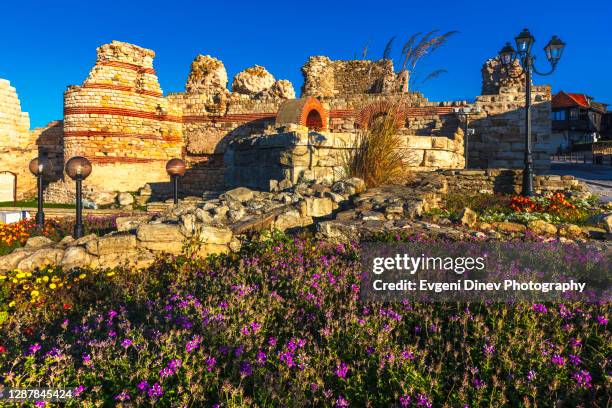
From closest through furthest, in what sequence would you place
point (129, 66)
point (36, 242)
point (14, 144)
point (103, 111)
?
point (36, 242) < point (103, 111) < point (129, 66) < point (14, 144)

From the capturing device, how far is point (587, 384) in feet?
6.72

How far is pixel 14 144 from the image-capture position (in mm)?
19609

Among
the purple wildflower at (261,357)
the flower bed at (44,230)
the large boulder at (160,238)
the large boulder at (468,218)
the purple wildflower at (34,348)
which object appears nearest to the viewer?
the purple wildflower at (261,357)

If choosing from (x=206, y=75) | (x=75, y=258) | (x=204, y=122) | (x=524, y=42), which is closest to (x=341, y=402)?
(x=75, y=258)

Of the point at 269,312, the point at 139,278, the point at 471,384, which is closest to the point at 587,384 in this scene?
the point at 471,384

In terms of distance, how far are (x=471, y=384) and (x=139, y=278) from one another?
10.3ft

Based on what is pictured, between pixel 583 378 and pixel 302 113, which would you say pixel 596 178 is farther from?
pixel 583 378

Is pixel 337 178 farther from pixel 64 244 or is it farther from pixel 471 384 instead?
pixel 471 384

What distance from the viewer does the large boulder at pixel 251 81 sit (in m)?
23.0

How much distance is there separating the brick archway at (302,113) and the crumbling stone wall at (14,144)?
42.0 ft

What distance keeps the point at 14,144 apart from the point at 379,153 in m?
19.6

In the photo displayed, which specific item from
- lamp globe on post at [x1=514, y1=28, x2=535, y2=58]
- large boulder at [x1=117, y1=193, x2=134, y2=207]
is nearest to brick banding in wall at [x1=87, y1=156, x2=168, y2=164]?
large boulder at [x1=117, y1=193, x2=134, y2=207]

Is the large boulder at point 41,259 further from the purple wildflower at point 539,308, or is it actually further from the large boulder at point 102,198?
the large boulder at point 102,198

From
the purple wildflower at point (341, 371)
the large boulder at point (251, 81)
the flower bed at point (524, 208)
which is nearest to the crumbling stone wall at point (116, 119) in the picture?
the large boulder at point (251, 81)
